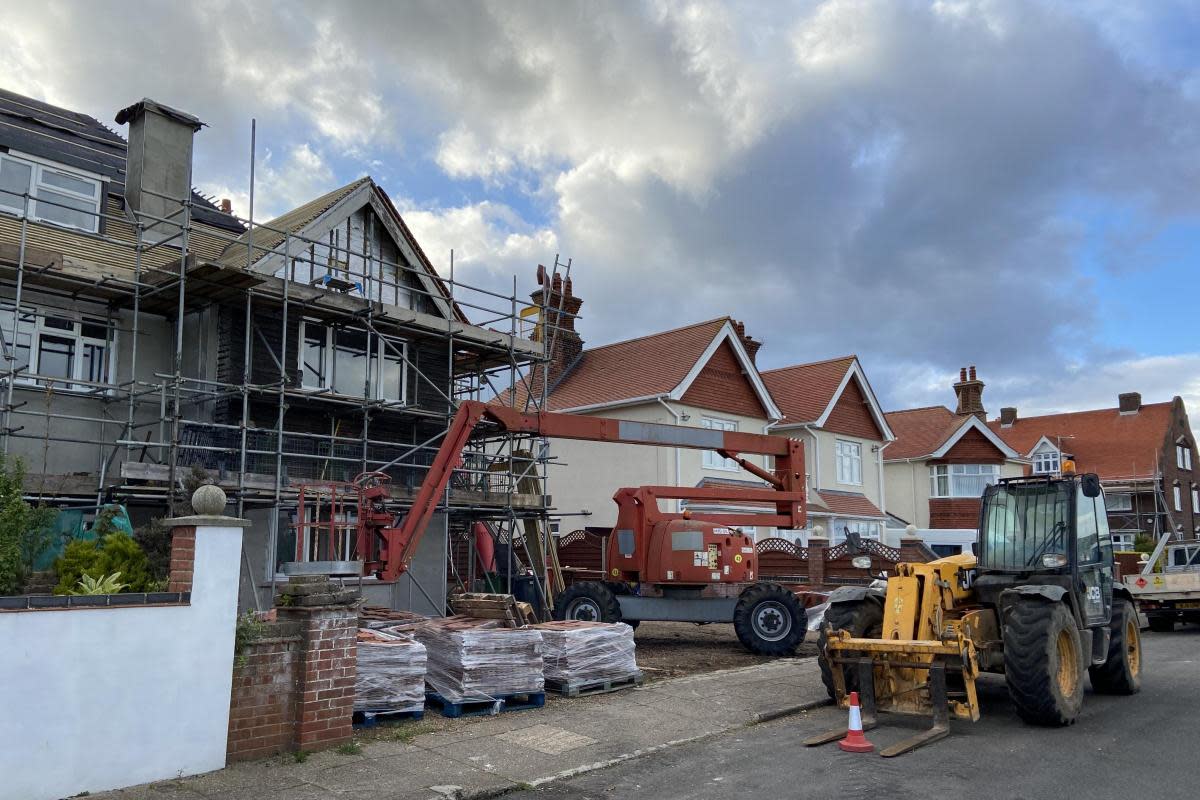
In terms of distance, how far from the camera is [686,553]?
15.7 metres

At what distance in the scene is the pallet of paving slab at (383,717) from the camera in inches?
353

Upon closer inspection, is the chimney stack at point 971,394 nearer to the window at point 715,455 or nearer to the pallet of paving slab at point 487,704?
the window at point 715,455

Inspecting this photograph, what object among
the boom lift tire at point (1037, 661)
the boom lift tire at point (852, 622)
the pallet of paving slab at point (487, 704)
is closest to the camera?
the boom lift tire at point (1037, 661)

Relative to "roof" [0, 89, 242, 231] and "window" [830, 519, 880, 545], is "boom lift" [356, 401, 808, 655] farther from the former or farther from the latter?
"window" [830, 519, 880, 545]

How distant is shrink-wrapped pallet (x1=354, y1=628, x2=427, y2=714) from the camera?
9016 millimetres

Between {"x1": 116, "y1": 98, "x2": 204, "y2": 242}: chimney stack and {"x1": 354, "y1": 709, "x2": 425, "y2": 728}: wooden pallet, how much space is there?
10.3 m

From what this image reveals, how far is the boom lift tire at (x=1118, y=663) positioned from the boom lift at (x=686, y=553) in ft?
14.8

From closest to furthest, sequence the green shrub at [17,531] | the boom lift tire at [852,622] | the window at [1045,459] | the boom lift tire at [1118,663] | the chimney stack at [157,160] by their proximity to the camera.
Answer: the green shrub at [17,531]
the boom lift tire at [852,622]
the boom lift tire at [1118,663]
the chimney stack at [157,160]
the window at [1045,459]

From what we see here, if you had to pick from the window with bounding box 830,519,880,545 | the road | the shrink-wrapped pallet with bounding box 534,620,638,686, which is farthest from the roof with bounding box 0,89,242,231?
the window with bounding box 830,519,880,545

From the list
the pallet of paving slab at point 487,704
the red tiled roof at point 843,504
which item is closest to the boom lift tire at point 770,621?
the pallet of paving slab at point 487,704

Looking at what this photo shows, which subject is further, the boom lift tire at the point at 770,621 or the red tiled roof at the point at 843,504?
the red tiled roof at the point at 843,504

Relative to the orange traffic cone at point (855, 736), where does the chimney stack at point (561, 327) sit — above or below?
above

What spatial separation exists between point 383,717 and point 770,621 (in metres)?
7.58

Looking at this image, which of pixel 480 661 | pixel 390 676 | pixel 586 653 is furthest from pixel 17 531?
pixel 586 653
